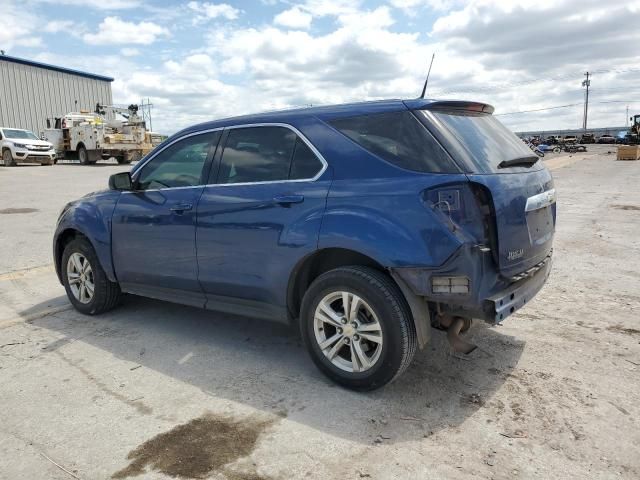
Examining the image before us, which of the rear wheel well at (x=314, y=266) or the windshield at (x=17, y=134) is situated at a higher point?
the windshield at (x=17, y=134)

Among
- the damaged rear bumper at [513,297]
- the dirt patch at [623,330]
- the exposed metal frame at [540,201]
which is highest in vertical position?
the exposed metal frame at [540,201]

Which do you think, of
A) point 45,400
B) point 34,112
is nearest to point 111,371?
point 45,400

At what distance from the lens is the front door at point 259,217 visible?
3.55 meters

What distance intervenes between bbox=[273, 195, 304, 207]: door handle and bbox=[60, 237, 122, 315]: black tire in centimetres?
224

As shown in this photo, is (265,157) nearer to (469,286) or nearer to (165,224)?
(165,224)

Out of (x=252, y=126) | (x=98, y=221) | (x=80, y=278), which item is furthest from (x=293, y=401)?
(x=80, y=278)

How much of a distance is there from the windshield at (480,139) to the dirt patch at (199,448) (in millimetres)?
1989

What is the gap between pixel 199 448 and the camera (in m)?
2.84

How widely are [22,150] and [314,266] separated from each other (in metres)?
27.2

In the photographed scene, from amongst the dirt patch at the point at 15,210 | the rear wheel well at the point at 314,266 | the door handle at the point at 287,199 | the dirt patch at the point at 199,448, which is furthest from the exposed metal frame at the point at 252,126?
the dirt patch at the point at 15,210

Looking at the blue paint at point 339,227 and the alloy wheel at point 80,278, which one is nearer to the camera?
the blue paint at point 339,227

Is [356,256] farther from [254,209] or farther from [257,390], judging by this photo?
[257,390]

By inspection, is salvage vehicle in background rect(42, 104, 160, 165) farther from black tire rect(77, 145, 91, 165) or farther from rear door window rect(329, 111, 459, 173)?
rear door window rect(329, 111, 459, 173)

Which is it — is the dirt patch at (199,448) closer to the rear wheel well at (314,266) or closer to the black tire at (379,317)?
the black tire at (379,317)
